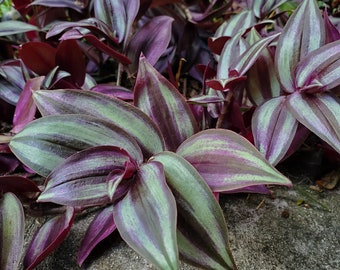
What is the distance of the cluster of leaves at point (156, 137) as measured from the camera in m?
0.59

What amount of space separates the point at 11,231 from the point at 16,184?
9cm

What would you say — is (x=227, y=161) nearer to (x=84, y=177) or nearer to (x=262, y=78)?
(x=84, y=177)

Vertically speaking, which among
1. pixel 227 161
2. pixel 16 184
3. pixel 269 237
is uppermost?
pixel 227 161

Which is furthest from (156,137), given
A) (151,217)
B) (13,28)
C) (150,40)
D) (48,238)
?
(13,28)

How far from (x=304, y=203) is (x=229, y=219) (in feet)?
0.53

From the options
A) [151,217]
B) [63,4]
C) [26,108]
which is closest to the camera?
[151,217]

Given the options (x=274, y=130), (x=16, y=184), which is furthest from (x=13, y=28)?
(x=274, y=130)

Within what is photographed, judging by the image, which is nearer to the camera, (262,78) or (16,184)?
(16,184)

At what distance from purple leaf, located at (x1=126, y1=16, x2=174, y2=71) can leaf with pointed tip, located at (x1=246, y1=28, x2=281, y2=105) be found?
26 centimetres

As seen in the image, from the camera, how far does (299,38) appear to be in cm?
82

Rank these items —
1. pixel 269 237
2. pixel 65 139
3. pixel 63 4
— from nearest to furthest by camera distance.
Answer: pixel 65 139
pixel 269 237
pixel 63 4

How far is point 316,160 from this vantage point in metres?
0.91

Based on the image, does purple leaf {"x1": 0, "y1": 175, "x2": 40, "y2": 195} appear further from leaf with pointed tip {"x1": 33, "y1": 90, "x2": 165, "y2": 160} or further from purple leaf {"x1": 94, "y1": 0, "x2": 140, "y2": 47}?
purple leaf {"x1": 94, "y1": 0, "x2": 140, "y2": 47}

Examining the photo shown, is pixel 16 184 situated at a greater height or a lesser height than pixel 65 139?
lesser
